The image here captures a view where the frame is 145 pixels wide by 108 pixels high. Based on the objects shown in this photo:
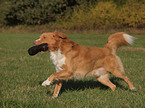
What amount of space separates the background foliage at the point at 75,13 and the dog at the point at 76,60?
23811 mm

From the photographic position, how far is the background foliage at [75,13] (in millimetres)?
28591

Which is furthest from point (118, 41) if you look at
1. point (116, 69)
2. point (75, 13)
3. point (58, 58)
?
point (75, 13)

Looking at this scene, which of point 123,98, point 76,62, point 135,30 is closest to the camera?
point 123,98

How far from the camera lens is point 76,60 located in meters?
4.47

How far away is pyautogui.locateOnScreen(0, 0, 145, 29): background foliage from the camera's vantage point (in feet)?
→ 93.8

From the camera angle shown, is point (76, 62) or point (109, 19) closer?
point (76, 62)

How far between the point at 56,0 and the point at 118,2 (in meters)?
10.0

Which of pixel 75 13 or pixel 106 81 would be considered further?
pixel 75 13

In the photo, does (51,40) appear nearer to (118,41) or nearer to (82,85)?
(82,85)

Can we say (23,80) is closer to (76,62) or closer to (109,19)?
(76,62)

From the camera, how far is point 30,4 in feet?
118

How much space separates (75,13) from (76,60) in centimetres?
2968

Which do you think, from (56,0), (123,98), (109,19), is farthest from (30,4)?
(123,98)

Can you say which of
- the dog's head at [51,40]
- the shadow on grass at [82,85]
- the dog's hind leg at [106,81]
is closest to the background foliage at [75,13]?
the shadow on grass at [82,85]
